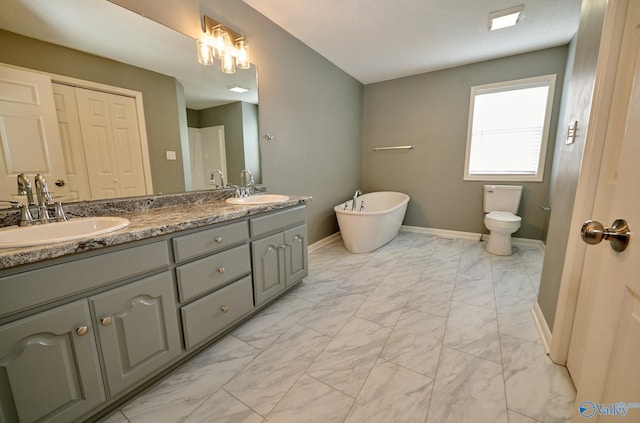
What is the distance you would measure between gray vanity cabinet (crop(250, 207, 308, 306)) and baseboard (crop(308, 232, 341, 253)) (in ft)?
3.15

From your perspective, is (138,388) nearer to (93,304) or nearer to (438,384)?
(93,304)

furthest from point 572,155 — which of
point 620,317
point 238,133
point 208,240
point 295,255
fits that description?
point 238,133

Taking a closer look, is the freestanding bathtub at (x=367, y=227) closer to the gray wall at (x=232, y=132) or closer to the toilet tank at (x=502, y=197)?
the toilet tank at (x=502, y=197)

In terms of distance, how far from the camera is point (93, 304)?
3.19ft

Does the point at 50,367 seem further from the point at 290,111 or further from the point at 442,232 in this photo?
the point at 442,232

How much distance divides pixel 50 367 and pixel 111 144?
1.12m

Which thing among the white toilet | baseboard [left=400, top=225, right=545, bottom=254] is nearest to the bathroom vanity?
the white toilet

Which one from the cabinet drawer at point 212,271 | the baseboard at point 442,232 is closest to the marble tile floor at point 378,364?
the cabinet drawer at point 212,271

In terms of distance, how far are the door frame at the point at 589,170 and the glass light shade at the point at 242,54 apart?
7.09 feet

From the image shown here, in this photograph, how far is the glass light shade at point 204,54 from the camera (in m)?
1.85

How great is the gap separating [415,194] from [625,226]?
11.5 feet

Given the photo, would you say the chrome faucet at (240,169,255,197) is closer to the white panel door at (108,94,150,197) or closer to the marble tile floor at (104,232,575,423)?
the white panel door at (108,94,150,197)

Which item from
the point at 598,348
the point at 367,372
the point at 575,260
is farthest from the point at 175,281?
the point at 575,260

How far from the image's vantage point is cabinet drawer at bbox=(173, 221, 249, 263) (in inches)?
49.3
